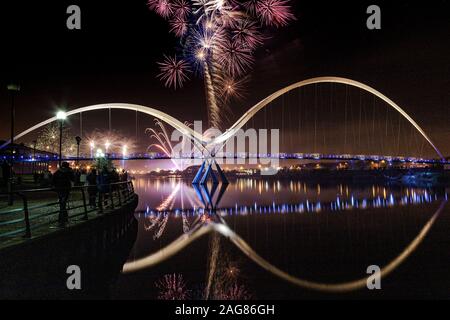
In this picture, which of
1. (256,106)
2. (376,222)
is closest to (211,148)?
(256,106)

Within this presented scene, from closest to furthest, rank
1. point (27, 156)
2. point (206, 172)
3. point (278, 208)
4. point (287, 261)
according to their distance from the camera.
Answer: point (287, 261) < point (278, 208) < point (27, 156) < point (206, 172)

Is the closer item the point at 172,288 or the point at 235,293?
the point at 235,293

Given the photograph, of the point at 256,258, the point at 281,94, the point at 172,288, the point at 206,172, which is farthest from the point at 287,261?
the point at 206,172

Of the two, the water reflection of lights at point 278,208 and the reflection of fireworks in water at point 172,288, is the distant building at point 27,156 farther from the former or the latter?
the reflection of fireworks in water at point 172,288

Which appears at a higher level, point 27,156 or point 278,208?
point 27,156

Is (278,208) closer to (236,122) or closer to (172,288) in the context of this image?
(172,288)
